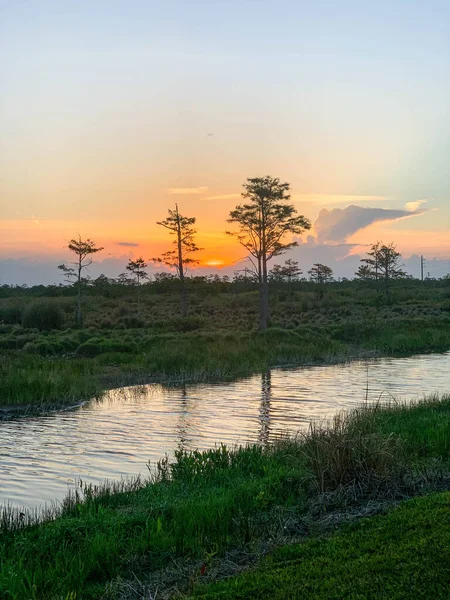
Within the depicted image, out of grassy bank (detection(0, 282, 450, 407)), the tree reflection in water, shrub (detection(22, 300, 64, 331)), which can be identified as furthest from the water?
shrub (detection(22, 300, 64, 331))

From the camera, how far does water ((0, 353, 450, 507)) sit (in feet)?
39.7

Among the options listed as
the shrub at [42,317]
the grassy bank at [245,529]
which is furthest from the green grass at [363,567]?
the shrub at [42,317]

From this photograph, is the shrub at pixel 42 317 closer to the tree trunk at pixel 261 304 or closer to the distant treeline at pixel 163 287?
the tree trunk at pixel 261 304

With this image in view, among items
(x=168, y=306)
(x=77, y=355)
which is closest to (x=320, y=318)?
(x=168, y=306)

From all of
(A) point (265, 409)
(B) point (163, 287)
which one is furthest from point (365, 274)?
(A) point (265, 409)

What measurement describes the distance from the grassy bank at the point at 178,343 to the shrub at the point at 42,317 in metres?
0.07

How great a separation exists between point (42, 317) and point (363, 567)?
43.2 m

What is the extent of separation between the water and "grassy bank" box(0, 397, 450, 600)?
2.67 meters

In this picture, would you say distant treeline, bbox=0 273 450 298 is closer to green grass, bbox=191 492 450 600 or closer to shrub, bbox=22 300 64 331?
shrub, bbox=22 300 64 331

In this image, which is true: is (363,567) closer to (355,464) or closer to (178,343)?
(355,464)

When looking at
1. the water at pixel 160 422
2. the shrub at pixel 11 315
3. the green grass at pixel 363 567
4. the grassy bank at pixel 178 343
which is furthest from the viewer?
the shrub at pixel 11 315

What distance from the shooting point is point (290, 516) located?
7.70 meters

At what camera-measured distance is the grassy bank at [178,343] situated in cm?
2275

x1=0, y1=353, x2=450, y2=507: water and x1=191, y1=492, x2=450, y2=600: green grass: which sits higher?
x1=191, y1=492, x2=450, y2=600: green grass
